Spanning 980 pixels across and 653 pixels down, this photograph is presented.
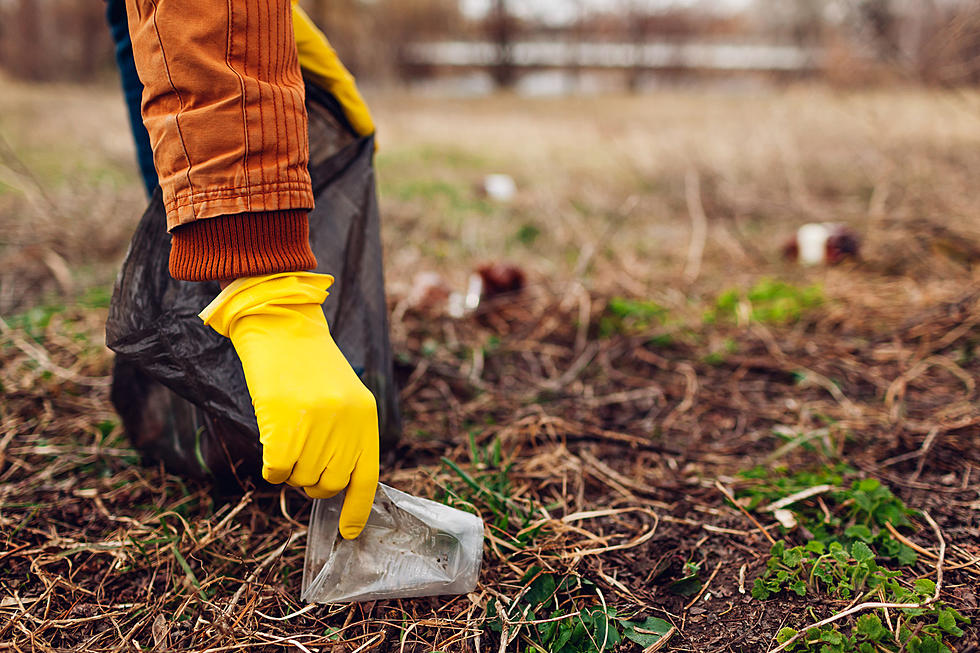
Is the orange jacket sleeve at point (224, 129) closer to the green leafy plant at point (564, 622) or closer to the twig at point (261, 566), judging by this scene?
the twig at point (261, 566)

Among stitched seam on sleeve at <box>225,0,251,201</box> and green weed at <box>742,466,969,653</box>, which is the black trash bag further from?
green weed at <box>742,466,969,653</box>

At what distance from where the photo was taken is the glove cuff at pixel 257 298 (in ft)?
3.30

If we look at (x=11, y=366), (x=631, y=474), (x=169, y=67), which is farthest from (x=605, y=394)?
(x=11, y=366)

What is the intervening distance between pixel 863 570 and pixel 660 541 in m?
0.35

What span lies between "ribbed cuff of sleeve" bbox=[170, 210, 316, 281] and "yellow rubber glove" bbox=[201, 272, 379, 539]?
4cm

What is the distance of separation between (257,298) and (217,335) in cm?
22

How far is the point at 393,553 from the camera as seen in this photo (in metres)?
1.12

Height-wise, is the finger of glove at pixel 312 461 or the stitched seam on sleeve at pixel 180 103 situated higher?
the stitched seam on sleeve at pixel 180 103

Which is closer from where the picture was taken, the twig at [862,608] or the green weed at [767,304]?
the twig at [862,608]

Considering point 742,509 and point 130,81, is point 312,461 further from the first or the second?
point 130,81

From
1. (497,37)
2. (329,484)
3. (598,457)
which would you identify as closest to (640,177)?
(598,457)

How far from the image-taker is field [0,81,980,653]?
106 cm

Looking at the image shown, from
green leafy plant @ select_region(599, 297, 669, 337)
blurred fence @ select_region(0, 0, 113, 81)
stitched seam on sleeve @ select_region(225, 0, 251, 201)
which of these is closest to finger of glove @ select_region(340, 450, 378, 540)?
stitched seam on sleeve @ select_region(225, 0, 251, 201)

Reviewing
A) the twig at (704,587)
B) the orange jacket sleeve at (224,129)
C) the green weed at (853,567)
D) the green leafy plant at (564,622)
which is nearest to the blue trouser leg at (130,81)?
the orange jacket sleeve at (224,129)
